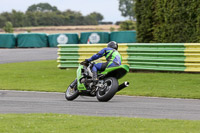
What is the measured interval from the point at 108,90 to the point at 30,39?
107ft

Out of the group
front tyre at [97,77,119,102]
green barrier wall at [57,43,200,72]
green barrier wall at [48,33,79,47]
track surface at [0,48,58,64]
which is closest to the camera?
front tyre at [97,77,119,102]

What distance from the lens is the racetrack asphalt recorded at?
9.21 metres

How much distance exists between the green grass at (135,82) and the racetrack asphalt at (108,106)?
1.14 metres

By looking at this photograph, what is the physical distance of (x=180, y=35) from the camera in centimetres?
1922

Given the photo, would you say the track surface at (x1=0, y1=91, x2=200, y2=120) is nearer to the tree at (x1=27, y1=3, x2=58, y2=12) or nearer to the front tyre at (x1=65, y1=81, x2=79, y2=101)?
the front tyre at (x1=65, y1=81, x2=79, y2=101)

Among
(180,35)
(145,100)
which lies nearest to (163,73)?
(180,35)

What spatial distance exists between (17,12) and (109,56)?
8955 centimetres

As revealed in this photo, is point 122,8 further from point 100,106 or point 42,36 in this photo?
point 100,106

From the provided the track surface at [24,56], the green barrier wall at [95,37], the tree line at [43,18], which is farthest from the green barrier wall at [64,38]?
the tree line at [43,18]

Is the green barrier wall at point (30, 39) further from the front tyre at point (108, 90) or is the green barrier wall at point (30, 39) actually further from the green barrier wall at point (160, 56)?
the front tyre at point (108, 90)

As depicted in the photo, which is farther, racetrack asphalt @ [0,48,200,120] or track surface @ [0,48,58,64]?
track surface @ [0,48,58,64]

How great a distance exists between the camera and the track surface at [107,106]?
9.21m

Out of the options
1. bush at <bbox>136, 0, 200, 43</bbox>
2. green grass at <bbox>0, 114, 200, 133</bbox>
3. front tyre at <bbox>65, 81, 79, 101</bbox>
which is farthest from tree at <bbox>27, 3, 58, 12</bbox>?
green grass at <bbox>0, 114, 200, 133</bbox>

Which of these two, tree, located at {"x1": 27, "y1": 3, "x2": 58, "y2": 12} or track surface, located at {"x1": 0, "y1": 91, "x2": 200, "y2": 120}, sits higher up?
track surface, located at {"x1": 0, "y1": 91, "x2": 200, "y2": 120}
